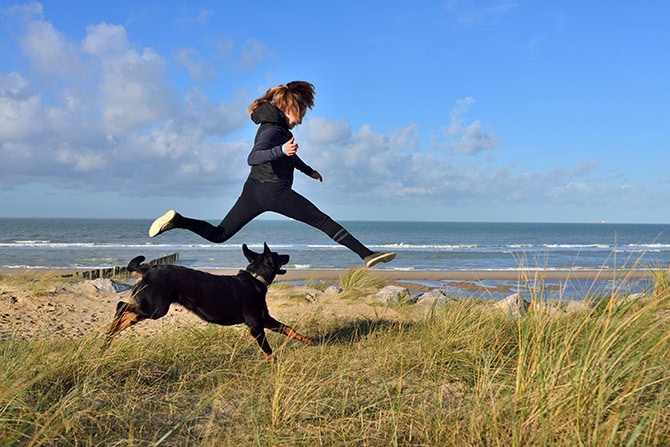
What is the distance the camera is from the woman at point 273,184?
14.5 ft

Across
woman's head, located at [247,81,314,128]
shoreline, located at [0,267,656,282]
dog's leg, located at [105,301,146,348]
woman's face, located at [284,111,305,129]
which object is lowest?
shoreline, located at [0,267,656,282]

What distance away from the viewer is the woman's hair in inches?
181

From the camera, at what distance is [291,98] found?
181 inches

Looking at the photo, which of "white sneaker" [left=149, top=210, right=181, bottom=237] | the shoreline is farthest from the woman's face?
the shoreline

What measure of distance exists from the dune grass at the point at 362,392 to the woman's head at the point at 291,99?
1.95m

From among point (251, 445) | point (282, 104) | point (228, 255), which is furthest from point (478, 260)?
point (251, 445)

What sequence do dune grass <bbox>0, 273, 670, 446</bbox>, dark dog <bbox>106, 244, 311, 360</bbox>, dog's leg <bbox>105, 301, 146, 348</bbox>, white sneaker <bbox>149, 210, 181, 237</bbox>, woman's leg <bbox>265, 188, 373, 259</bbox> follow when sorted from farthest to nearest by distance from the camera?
1. woman's leg <bbox>265, 188, 373, 259</bbox>
2. white sneaker <bbox>149, 210, 181, 237</bbox>
3. dog's leg <bbox>105, 301, 146, 348</bbox>
4. dark dog <bbox>106, 244, 311, 360</bbox>
5. dune grass <bbox>0, 273, 670, 446</bbox>

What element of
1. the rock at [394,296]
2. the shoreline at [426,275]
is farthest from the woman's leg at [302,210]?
the shoreline at [426,275]

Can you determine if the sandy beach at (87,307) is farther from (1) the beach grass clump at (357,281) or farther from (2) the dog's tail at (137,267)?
(2) the dog's tail at (137,267)

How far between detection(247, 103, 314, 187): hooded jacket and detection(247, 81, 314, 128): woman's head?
7 cm

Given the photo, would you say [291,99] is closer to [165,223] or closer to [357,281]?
[165,223]

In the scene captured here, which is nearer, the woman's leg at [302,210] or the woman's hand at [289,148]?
the woman's hand at [289,148]

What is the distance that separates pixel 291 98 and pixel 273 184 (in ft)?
2.39

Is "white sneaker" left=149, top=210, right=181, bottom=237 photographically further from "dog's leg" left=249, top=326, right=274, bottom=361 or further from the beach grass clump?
the beach grass clump
